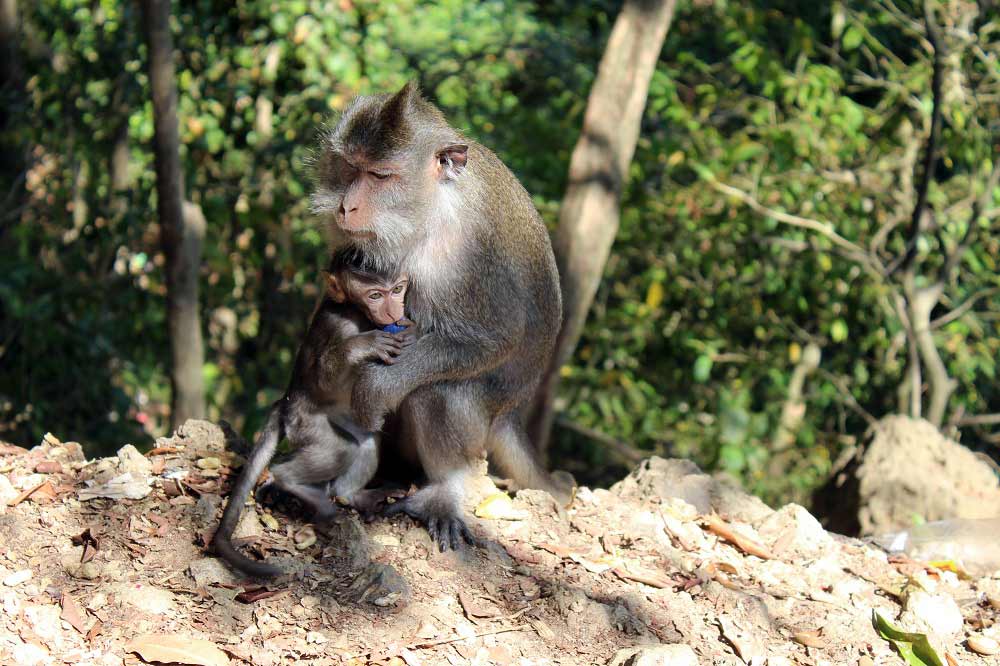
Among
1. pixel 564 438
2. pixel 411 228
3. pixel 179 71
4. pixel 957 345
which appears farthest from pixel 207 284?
pixel 957 345

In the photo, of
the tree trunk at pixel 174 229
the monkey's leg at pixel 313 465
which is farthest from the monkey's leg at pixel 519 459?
the tree trunk at pixel 174 229

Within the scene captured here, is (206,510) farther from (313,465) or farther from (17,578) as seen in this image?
(17,578)

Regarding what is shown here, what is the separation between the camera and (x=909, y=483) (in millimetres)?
5641

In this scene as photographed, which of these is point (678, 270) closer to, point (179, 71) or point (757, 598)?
point (179, 71)

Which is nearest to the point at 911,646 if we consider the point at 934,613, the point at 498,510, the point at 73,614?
the point at 934,613

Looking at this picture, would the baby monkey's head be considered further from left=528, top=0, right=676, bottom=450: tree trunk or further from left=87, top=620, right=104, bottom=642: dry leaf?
left=528, top=0, right=676, bottom=450: tree trunk

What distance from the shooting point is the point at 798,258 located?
8.19m

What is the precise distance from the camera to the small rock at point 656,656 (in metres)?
3.31

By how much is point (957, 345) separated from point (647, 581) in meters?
4.95

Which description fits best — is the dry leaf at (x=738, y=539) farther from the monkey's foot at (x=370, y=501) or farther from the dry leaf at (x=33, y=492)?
the dry leaf at (x=33, y=492)

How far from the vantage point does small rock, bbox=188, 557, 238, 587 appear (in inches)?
138

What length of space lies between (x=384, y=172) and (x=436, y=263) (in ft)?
1.27

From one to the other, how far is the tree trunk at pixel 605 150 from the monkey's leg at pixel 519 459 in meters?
1.84

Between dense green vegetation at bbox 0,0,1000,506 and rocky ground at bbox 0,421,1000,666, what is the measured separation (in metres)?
3.07
